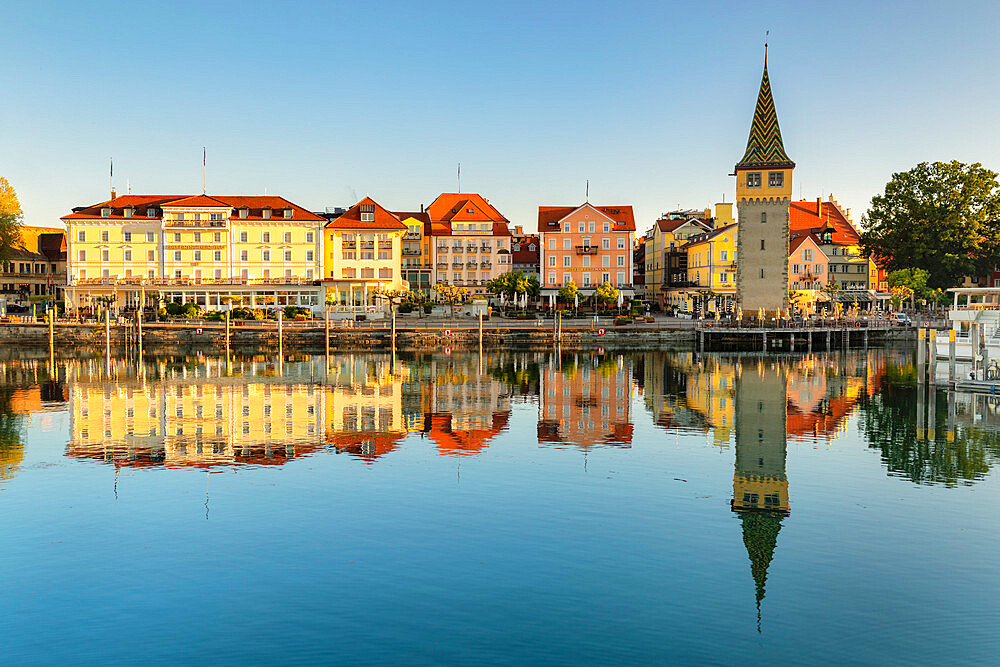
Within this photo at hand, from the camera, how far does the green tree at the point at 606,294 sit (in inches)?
3548

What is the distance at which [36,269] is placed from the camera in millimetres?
110500

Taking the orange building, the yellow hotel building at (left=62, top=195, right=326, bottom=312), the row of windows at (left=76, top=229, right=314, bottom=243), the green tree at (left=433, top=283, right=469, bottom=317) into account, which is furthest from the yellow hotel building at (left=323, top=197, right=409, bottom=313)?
the orange building

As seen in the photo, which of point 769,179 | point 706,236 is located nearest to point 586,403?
point 769,179

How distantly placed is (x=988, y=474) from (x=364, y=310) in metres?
67.7

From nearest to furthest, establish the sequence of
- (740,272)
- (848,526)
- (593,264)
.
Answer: (848,526)
(740,272)
(593,264)

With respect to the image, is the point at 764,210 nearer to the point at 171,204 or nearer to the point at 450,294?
the point at 450,294

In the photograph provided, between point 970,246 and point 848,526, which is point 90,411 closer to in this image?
point 848,526

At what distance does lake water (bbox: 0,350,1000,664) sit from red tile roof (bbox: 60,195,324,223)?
52613mm

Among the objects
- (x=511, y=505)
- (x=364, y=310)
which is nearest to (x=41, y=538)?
(x=511, y=505)

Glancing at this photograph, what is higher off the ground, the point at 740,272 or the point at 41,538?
the point at 740,272

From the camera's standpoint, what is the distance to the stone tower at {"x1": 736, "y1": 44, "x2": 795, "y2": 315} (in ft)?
251

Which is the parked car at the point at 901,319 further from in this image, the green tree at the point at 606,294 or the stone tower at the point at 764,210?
the green tree at the point at 606,294

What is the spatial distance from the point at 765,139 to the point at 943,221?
22366mm

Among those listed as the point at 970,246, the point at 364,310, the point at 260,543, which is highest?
the point at 970,246
